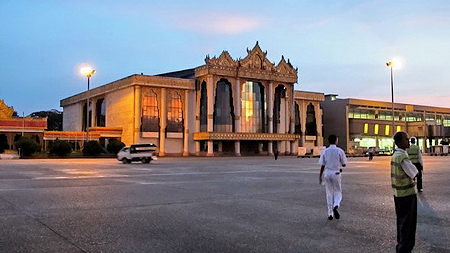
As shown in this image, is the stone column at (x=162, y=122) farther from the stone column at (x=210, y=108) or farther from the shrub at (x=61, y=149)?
the shrub at (x=61, y=149)

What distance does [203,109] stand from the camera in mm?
84000

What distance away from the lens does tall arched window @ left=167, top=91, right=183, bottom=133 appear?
82.6 meters

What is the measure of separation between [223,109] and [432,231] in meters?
76.5

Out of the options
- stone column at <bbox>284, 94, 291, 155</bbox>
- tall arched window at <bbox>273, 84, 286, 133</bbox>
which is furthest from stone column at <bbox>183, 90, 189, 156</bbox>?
stone column at <bbox>284, 94, 291, 155</bbox>

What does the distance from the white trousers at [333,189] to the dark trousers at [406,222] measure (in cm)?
332

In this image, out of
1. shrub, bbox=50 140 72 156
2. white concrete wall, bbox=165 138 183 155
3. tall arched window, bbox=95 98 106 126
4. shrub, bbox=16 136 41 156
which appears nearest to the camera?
shrub, bbox=16 136 41 156

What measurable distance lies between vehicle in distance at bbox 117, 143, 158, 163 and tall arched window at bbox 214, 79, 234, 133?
40480 millimetres

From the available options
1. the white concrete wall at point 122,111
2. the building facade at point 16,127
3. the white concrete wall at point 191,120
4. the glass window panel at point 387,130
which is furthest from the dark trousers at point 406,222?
the glass window panel at point 387,130

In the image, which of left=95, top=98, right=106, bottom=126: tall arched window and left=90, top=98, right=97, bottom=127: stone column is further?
left=90, top=98, right=97, bottom=127: stone column

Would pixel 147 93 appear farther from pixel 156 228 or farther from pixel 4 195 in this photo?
pixel 156 228

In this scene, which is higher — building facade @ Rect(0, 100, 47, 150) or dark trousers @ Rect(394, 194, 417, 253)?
building facade @ Rect(0, 100, 47, 150)

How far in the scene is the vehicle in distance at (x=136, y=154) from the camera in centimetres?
4181

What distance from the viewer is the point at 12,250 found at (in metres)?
6.30

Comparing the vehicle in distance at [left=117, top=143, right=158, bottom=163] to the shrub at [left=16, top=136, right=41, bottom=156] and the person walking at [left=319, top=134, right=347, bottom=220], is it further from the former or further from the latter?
the person walking at [left=319, top=134, right=347, bottom=220]
